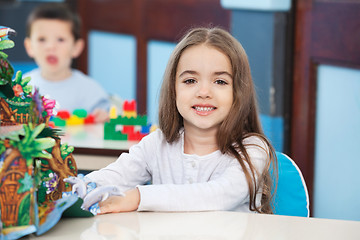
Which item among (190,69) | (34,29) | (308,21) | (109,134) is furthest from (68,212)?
(34,29)

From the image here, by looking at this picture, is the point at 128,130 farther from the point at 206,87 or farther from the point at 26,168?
the point at 26,168

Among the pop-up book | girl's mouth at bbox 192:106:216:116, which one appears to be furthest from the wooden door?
the pop-up book

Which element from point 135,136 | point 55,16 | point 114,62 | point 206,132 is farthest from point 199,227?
point 114,62

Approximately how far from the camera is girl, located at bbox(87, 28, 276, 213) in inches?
53.2

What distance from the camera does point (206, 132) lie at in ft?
4.78

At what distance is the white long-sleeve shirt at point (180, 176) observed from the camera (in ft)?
3.92

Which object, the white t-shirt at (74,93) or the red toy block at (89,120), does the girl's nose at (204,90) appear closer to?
the red toy block at (89,120)

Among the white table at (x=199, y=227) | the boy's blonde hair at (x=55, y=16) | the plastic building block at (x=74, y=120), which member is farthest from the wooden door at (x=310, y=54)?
the white table at (x=199, y=227)

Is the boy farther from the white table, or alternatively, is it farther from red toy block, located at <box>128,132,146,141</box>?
the white table

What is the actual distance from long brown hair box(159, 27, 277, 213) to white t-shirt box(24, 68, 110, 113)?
1.39 m

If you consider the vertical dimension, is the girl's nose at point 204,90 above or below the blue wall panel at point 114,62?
above

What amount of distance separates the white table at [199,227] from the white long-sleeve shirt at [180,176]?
0.16ft

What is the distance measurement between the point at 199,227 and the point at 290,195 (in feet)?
1.40

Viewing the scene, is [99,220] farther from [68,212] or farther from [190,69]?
[190,69]
